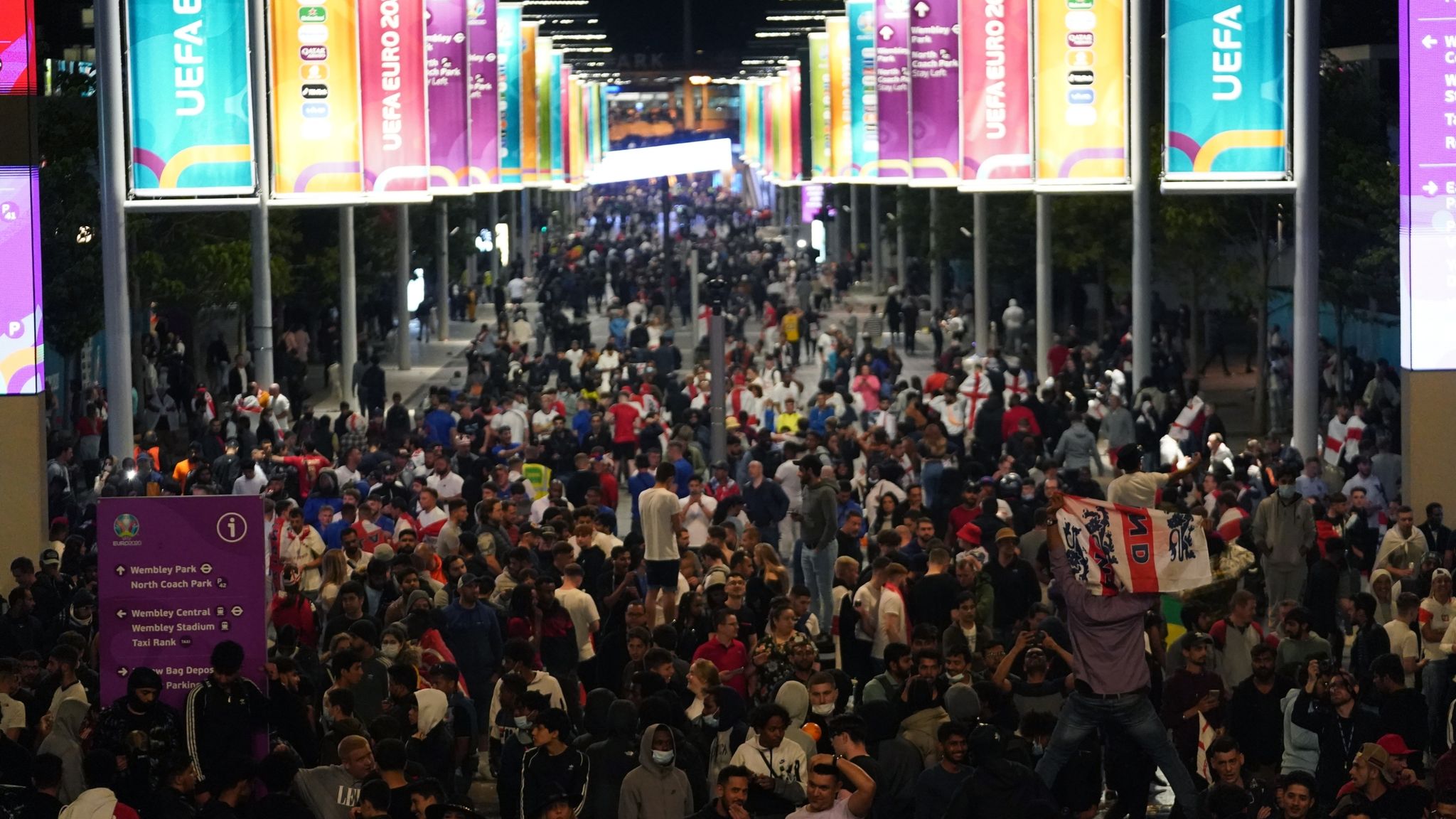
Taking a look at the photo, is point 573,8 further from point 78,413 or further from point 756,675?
point 756,675

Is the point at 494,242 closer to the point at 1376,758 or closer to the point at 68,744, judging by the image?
the point at 68,744

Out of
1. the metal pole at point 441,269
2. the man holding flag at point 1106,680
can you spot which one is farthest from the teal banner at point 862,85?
the man holding flag at point 1106,680

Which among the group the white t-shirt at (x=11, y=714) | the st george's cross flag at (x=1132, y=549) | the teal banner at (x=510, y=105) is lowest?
the white t-shirt at (x=11, y=714)

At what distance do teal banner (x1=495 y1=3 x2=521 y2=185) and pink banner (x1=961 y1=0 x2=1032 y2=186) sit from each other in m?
18.7

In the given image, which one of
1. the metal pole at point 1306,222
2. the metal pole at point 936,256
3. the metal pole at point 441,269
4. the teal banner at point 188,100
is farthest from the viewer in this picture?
the metal pole at point 441,269

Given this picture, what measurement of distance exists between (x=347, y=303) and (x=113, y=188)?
57.8ft

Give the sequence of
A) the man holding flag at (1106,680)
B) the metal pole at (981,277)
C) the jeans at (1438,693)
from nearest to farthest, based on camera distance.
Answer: the man holding flag at (1106,680) → the jeans at (1438,693) → the metal pole at (981,277)

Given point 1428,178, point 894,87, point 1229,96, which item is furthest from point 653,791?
point 894,87

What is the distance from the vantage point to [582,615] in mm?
16422

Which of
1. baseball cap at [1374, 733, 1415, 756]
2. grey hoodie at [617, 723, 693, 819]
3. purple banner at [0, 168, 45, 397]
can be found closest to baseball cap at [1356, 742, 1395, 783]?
baseball cap at [1374, 733, 1415, 756]

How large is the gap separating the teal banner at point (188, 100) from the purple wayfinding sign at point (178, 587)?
10547 millimetres

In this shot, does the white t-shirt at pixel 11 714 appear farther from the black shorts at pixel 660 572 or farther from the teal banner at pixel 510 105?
the teal banner at pixel 510 105

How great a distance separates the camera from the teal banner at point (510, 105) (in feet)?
151

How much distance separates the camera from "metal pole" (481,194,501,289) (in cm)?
6900
